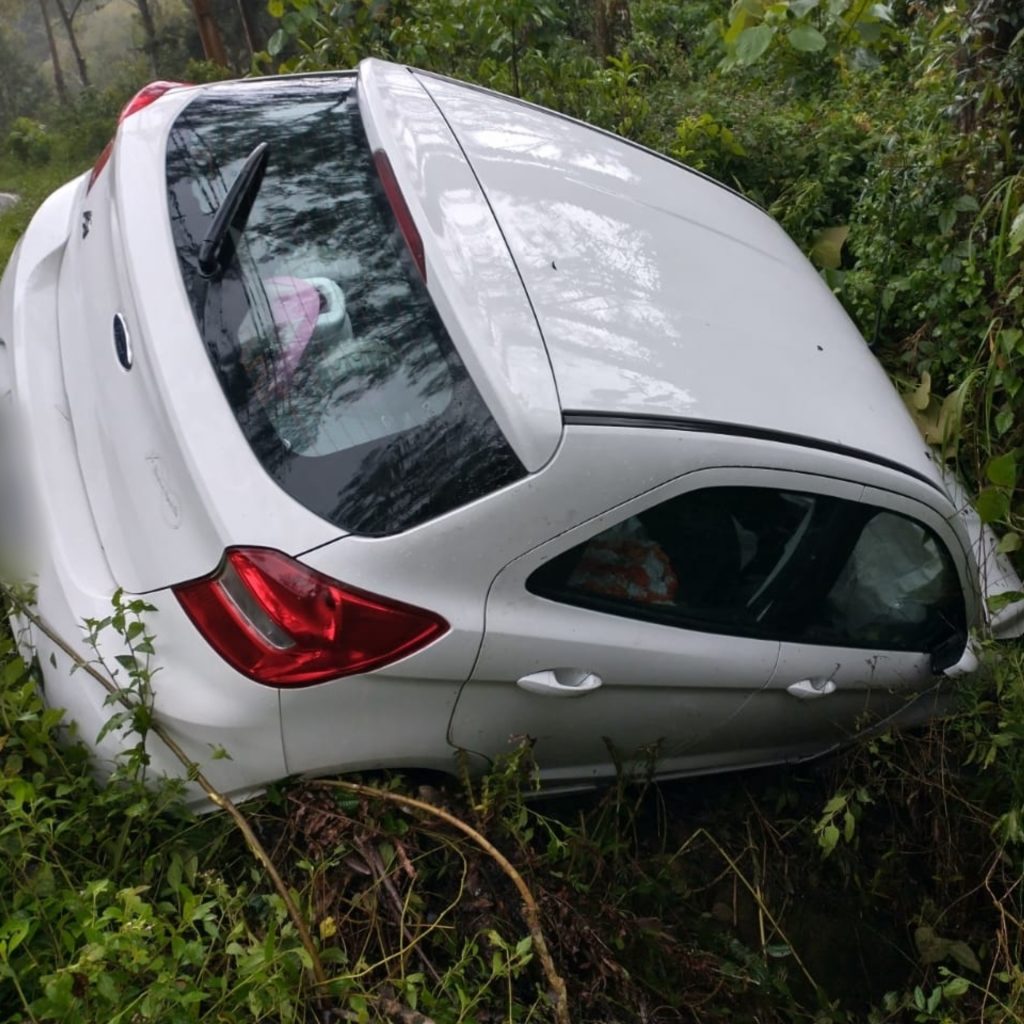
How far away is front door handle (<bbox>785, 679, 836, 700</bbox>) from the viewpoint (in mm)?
2393

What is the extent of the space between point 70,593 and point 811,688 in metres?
1.70

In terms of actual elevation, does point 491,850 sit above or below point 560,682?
below

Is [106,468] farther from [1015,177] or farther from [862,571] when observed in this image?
[1015,177]

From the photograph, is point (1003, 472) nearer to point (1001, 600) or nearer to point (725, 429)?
point (1001, 600)

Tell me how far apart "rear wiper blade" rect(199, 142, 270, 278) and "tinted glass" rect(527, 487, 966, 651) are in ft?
3.00

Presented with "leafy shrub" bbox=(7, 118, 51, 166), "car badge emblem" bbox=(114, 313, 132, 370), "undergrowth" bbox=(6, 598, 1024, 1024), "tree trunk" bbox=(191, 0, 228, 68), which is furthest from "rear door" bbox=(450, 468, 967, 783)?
"leafy shrub" bbox=(7, 118, 51, 166)

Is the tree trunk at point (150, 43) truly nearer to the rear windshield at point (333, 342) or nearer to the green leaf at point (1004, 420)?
the rear windshield at point (333, 342)

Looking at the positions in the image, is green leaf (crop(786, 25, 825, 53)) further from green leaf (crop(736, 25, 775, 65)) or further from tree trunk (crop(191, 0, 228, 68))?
tree trunk (crop(191, 0, 228, 68))

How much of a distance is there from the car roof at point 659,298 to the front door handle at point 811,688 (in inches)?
22.3

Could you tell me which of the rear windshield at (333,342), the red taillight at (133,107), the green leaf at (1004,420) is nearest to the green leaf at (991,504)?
the green leaf at (1004,420)

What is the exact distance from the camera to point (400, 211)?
6.57 ft

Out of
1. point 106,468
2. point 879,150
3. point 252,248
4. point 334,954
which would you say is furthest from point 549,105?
point 334,954

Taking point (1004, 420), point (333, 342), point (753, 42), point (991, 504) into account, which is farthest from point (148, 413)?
point (753, 42)

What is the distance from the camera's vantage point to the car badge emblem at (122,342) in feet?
6.31
